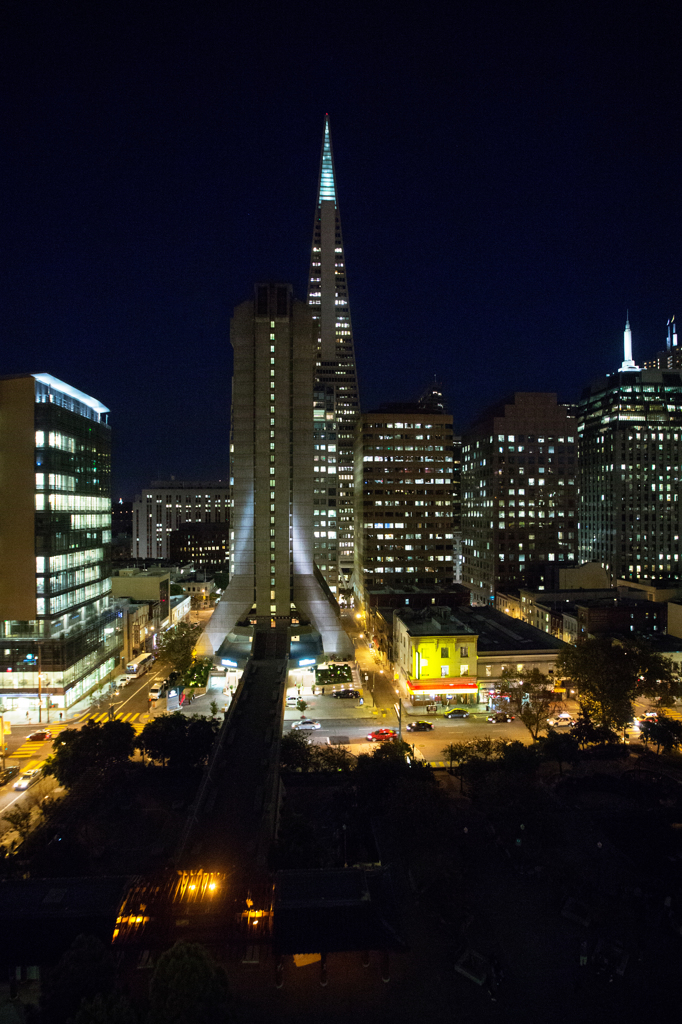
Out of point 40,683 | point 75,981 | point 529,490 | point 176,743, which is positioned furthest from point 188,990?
point 529,490

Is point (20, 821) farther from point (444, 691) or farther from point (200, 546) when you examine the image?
point (200, 546)

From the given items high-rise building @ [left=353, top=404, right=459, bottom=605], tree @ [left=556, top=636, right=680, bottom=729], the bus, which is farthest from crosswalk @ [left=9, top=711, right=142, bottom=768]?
high-rise building @ [left=353, top=404, right=459, bottom=605]

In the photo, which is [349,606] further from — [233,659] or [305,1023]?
[305,1023]

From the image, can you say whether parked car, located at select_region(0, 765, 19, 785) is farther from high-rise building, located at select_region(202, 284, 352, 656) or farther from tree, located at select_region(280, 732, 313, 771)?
high-rise building, located at select_region(202, 284, 352, 656)

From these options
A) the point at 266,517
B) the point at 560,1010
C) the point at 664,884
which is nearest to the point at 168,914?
the point at 560,1010

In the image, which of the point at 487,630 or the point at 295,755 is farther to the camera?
the point at 487,630
